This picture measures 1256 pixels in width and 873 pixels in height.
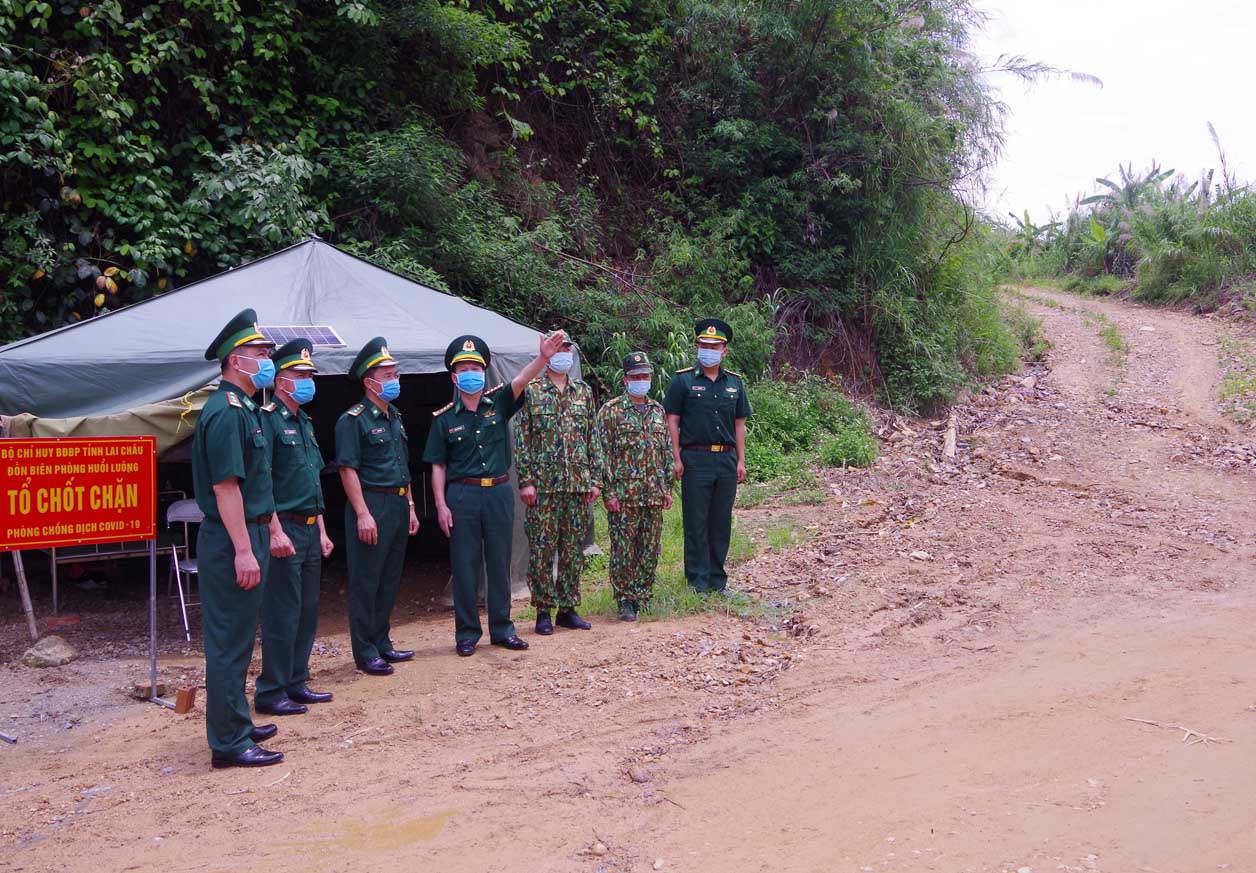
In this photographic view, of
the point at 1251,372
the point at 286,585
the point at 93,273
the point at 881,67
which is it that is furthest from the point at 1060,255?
the point at 286,585

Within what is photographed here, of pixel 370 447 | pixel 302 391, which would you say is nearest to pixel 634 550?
pixel 370 447

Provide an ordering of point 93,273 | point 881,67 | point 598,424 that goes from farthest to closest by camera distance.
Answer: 1. point 881,67
2. point 93,273
3. point 598,424

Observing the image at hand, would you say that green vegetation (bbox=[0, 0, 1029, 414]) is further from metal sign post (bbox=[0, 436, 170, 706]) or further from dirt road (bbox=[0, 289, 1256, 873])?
dirt road (bbox=[0, 289, 1256, 873])

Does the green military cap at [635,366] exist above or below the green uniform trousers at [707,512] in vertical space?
above

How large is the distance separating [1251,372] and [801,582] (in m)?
11.0

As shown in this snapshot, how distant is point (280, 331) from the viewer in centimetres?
682

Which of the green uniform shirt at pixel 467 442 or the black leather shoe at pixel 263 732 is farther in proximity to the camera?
the green uniform shirt at pixel 467 442

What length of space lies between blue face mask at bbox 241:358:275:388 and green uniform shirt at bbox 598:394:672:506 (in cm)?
238

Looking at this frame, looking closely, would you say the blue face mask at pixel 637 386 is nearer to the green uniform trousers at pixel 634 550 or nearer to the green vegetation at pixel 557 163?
the green uniform trousers at pixel 634 550

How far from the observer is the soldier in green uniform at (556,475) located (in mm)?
6469

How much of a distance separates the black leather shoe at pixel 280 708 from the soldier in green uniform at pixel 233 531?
1.58 feet

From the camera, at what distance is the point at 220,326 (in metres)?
6.99

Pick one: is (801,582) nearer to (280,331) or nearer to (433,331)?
(433,331)

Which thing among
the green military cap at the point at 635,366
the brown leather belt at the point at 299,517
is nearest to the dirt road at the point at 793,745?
the brown leather belt at the point at 299,517
